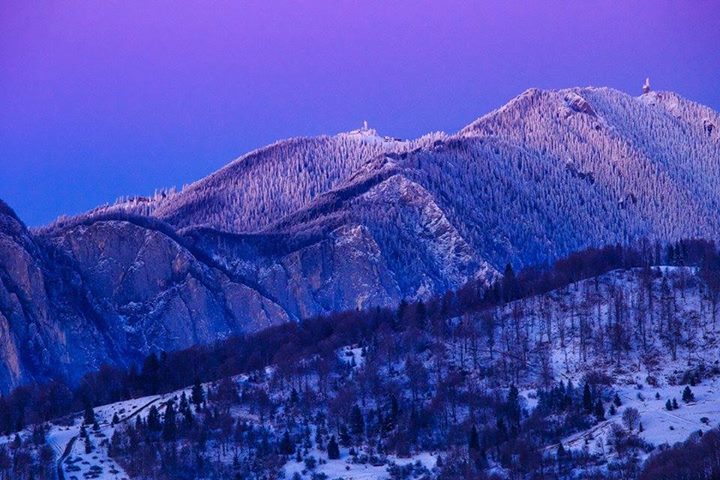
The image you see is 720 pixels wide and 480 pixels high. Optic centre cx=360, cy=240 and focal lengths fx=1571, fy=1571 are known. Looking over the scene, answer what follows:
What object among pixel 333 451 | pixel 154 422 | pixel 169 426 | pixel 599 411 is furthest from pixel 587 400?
pixel 154 422

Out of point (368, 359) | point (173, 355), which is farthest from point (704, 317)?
point (173, 355)

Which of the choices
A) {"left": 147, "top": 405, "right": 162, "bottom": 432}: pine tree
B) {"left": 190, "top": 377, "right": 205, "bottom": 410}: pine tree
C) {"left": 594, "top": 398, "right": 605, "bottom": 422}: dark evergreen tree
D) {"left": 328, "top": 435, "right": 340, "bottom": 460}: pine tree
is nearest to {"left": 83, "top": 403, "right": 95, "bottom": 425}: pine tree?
{"left": 147, "top": 405, "right": 162, "bottom": 432}: pine tree

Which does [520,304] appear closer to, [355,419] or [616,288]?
[616,288]

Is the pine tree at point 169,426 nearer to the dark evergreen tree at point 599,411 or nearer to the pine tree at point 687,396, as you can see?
the dark evergreen tree at point 599,411

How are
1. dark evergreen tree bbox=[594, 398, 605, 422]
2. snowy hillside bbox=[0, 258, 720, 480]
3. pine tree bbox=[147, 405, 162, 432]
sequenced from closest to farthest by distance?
snowy hillside bbox=[0, 258, 720, 480] → dark evergreen tree bbox=[594, 398, 605, 422] → pine tree bbox=[147, 405, 162, 432]

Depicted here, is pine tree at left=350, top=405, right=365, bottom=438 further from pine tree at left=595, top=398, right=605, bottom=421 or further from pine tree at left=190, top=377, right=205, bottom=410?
pine tree at left=595, top=398, right=605, bottom=421

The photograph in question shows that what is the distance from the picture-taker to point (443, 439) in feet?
408

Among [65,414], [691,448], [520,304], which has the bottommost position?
[691,448]

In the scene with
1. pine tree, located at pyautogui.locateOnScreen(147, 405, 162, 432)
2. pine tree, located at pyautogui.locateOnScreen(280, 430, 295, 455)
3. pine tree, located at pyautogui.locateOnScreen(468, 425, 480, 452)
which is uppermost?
pine tree, located at pyautogui.locateOnScreen(147, 405, 162, 432)

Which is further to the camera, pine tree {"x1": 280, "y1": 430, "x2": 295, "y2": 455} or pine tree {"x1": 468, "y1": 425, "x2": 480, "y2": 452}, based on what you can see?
pine tree {"x1": 280, "y1": 430, "x2": 295, "y2": 455}

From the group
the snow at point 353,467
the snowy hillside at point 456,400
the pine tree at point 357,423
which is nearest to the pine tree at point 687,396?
the snowy hillside at point 456,400

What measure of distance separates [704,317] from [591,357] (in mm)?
12384

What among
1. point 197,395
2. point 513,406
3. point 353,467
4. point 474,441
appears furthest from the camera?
point 197,395

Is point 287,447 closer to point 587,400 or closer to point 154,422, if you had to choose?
point 154,422
